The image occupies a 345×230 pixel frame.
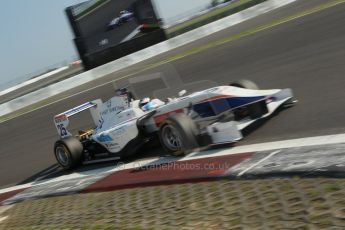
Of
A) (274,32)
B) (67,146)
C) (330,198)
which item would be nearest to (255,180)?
(330,198)

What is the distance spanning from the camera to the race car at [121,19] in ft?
79.5

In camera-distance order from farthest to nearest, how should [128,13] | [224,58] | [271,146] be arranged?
[128,13] → [224,58] → [271,146]

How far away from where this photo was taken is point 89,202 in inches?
247

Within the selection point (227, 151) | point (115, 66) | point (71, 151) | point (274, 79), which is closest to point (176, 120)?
point (227, 151)

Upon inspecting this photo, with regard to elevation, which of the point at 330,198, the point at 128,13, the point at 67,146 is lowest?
the point at 330,198

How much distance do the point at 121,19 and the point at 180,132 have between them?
1842 cm

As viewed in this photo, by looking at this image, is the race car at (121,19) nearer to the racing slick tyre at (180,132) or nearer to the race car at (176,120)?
the race car at (176,120)

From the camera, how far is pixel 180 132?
6.80 metres

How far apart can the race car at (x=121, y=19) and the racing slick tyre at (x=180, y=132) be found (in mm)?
17840

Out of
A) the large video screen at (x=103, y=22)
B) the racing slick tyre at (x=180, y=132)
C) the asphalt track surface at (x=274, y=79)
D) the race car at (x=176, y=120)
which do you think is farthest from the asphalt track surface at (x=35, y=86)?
the racing slick tyre at (x=180, y=132)

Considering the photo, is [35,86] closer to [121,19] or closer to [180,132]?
[121,19]

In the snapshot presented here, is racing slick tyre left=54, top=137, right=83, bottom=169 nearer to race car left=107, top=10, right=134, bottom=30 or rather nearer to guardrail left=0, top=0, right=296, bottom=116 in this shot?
guardrail left=0, top=0, right=296, bottom=116

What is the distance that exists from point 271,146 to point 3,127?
1422cm

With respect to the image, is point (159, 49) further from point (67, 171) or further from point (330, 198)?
point (330, 198)
